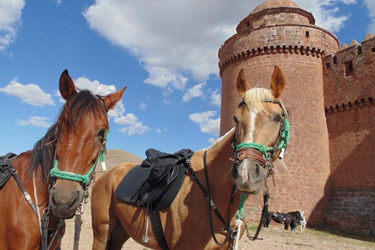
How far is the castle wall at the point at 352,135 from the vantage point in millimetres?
12484

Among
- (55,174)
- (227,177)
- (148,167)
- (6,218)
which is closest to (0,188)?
(6,218)

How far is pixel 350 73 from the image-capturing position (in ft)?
45.9

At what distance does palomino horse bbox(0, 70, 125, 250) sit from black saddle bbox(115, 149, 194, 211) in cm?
93

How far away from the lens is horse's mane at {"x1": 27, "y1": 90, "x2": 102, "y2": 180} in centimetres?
228

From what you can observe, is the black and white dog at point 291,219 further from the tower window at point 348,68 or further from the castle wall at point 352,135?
the tower window at point 348,68

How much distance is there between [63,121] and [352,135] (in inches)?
570

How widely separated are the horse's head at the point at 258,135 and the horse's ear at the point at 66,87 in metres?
1.54

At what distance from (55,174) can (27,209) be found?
2.23 ft

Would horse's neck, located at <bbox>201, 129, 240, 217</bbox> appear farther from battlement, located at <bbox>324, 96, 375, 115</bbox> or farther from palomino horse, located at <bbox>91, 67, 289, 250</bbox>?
battlement, located at <bbox>324, 96, 375, 115</bbox>

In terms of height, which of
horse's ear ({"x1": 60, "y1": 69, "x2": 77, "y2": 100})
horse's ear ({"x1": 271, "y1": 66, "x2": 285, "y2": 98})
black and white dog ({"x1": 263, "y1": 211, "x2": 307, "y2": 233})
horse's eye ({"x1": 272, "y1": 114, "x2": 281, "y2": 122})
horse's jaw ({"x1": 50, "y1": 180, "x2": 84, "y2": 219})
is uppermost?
horse's ear ({"x1": 271, "y1": 66, "x2": 285, "y2": 98})

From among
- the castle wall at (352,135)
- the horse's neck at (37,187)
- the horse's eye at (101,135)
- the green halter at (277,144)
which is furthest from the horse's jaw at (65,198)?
the castle wall at (352,135)

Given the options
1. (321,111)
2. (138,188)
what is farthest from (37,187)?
(321,111)

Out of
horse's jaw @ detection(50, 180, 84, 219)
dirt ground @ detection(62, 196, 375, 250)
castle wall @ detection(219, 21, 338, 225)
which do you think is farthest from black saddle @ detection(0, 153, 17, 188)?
castle wall @ detection(219, 21, 338, 225)

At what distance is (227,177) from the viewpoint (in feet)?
9.08
